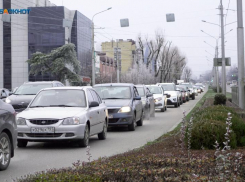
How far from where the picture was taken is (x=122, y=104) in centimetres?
1836

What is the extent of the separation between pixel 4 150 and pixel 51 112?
3494 millimetres

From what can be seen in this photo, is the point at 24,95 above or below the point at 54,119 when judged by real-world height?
above

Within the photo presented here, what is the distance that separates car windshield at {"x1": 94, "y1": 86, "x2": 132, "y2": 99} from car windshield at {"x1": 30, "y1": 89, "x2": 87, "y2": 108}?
501cm

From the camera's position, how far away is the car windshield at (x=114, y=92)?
1934 cm

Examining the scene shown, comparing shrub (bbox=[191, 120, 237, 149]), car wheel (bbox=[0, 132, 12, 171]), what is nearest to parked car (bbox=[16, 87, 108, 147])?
car wheel (bbox=[0, 132, 12, 171])

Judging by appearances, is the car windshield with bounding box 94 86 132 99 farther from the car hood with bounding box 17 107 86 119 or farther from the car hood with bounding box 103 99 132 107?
the car hood with bounding box 17 107 86 119

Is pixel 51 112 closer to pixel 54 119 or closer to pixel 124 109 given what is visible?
pixel 54 119

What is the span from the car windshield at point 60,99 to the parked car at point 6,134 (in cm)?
395

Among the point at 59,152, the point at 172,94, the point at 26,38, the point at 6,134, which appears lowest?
the point at 59,152

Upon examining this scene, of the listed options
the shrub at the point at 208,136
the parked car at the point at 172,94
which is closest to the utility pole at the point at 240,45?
the shrub at the point at 208,136

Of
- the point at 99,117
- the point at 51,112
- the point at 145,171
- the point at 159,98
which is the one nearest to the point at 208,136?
the point at 51,112

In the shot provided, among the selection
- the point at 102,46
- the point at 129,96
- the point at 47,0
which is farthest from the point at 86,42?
the point at 129,96

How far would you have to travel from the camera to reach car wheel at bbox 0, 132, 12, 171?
9.34 metres

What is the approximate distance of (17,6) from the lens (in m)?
83.3
